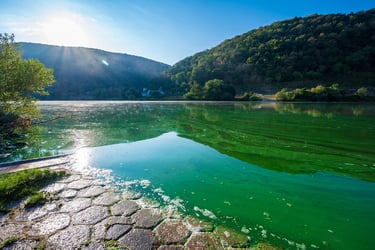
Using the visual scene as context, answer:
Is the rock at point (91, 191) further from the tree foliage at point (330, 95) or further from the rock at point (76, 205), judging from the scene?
the tree foliage at point (330, 95)

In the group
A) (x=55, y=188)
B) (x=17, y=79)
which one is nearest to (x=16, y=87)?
(x=17, y=79)

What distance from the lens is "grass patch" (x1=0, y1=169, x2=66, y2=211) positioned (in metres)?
2.70

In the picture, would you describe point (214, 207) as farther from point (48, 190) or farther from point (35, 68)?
point (35, 68)

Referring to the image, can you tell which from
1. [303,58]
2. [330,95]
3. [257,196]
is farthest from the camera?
[303,58]

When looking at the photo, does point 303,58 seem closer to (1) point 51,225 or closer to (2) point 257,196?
(2) point 257,196

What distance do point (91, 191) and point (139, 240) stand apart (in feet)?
5.41

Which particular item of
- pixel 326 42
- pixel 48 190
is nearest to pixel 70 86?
pixel 48 190

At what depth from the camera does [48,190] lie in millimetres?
3082

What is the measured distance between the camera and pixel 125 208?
2609 millimetres

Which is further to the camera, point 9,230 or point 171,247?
point 9,230

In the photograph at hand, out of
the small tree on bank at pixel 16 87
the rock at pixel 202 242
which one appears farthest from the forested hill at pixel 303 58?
the rock at pixel 202 242

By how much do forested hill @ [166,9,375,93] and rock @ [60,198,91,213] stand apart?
5929cm

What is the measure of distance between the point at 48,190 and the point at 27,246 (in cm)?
147

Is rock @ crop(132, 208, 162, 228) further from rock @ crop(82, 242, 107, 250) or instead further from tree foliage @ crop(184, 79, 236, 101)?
tree foliage @ crop(184, 79, 236, 101)
